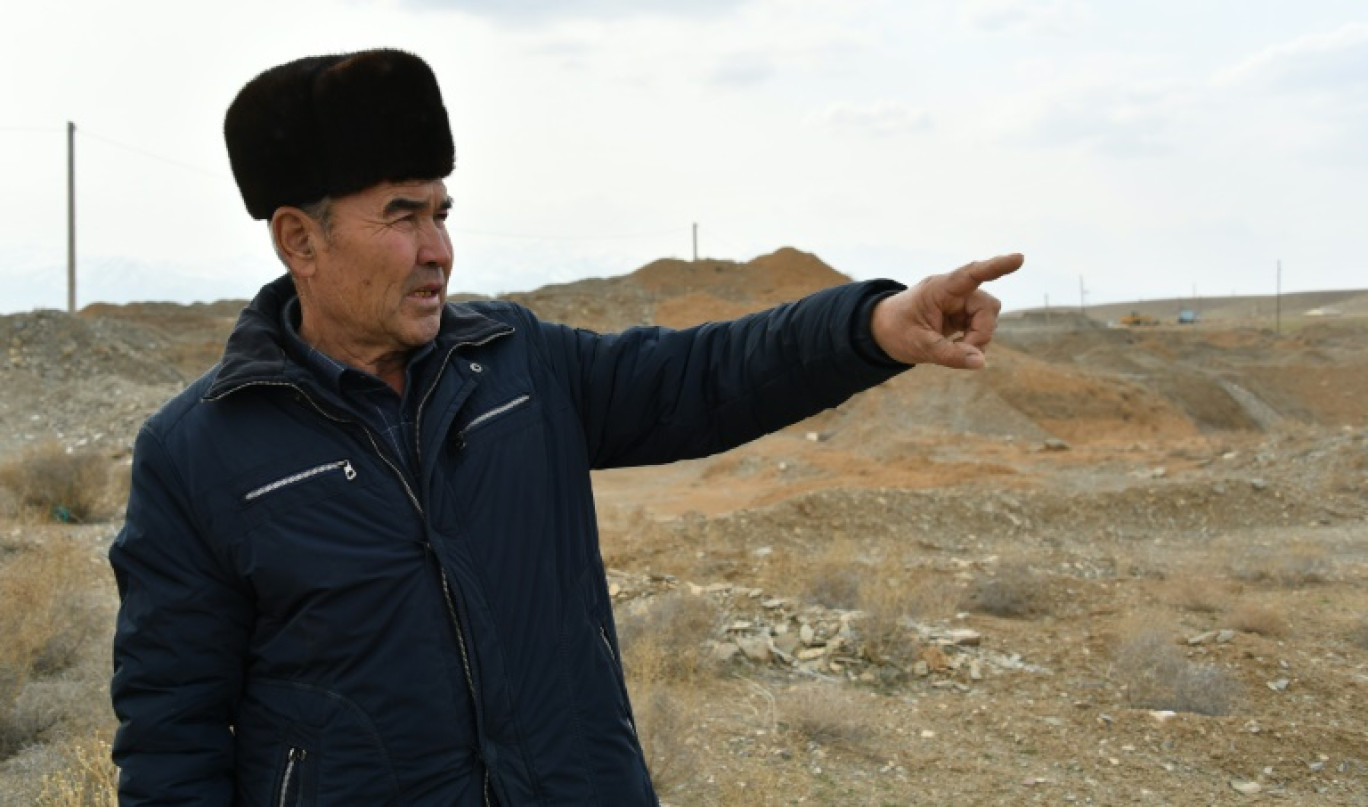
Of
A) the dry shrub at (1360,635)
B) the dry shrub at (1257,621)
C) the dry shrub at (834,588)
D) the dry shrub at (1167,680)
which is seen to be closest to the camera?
the dry shrub at (1167,680)

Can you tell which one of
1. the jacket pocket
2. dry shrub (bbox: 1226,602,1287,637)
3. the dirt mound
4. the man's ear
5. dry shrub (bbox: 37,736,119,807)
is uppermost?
the dirt mound

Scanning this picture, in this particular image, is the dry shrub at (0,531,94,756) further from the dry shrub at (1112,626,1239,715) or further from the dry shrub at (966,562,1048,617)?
the dry shrub at (966,562,1048,617)

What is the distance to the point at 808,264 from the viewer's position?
37.8 meters

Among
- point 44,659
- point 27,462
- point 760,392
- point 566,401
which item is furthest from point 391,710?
point 27,462

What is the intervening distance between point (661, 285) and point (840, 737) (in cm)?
2889

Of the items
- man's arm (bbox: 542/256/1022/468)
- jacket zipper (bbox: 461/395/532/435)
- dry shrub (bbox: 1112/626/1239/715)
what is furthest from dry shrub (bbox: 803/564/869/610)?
jacket zipper (bbox: 461/395/532/435)

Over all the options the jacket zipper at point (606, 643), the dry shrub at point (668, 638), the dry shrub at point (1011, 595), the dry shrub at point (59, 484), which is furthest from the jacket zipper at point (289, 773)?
the dry shrub at point (59, 484)

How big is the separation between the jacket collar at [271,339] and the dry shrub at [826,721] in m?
3.94

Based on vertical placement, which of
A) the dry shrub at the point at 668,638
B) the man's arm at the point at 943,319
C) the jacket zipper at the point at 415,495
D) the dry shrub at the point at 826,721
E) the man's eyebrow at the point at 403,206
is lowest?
the dry shrub at the point at 826,721

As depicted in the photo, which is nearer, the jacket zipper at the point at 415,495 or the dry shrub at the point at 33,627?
the jacket zipper at the point at 415,495

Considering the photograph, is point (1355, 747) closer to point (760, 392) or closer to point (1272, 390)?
point (760, 392)

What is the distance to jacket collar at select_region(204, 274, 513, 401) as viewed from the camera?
72.6 inches

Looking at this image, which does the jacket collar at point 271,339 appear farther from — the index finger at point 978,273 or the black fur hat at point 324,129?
the index finger at point 978,273

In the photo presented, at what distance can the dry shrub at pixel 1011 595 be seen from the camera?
8.42 m
